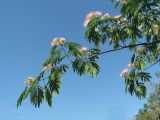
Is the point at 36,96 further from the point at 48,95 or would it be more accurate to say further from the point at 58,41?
the point at 58,41

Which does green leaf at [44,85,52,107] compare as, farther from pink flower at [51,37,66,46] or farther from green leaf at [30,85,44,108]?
pink flower at [51,37,66,46]

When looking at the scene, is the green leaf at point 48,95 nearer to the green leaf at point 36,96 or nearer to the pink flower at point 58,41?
the green leaf at point 36,96

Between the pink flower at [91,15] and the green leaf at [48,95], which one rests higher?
the pink flower at [91,15]

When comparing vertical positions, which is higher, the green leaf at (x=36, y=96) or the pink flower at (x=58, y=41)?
the pink flower at (x=58, y=41)

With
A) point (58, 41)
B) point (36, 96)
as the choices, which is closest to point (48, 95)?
point (36, 96)

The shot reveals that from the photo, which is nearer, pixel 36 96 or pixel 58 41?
pixel 36 96

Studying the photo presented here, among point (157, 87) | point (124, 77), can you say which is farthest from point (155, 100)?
point (124, 77)

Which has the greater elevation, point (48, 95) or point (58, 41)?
point (58, 41)

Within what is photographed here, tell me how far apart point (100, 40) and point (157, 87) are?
37.2m

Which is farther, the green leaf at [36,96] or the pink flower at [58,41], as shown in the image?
the pink flower at [58,41]

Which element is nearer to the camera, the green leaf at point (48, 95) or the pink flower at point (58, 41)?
the green leaf at point (48, 95)

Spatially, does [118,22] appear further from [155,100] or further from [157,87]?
[155,100]

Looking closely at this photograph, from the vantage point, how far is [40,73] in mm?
5820

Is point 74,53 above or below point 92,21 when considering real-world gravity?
below
